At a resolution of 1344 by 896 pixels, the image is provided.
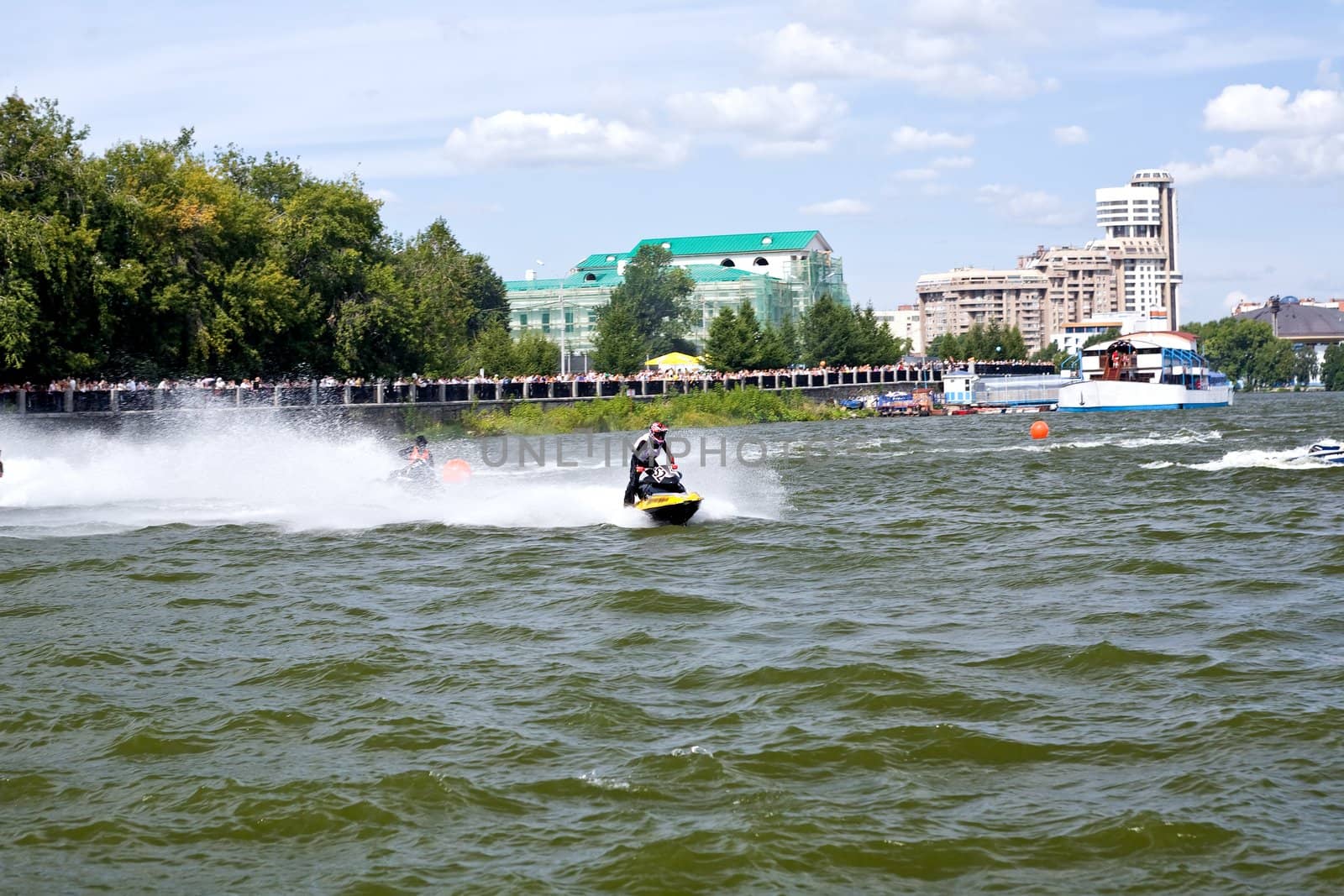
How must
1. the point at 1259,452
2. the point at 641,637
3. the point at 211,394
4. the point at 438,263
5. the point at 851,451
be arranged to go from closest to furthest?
1. the point at 641,637
2. the point at 1259,452
3. the point at 851,451
4. the point at 211,394
5. the point at 438,263

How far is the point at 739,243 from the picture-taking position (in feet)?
575

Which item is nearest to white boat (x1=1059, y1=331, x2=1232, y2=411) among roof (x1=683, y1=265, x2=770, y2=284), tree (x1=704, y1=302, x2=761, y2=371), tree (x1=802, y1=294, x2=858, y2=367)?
tree (x1=802, y1=294, x2=858, y2=367)

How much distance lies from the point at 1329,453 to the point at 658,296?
112 meters

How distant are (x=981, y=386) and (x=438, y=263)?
4371 cm

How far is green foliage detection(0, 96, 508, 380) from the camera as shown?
164ft

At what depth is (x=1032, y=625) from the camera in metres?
15.3

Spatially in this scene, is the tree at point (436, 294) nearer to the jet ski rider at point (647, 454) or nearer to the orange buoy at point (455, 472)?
the orange buoy at point (455, 472)

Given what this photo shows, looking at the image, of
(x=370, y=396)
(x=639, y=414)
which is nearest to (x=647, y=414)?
(x=639, y=414)

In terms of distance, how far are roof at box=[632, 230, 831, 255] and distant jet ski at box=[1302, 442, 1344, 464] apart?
434ft

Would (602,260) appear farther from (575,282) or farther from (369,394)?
(369,394)

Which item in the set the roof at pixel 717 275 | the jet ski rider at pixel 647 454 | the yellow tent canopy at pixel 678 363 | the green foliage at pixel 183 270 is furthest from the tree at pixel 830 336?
the jet ski rider at pixel 647 454

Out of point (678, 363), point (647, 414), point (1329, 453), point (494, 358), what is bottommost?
point (1329, 453)

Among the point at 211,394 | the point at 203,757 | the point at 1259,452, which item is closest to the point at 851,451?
the point at 1259,452

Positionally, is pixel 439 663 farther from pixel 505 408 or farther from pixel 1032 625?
pixel 505 408
